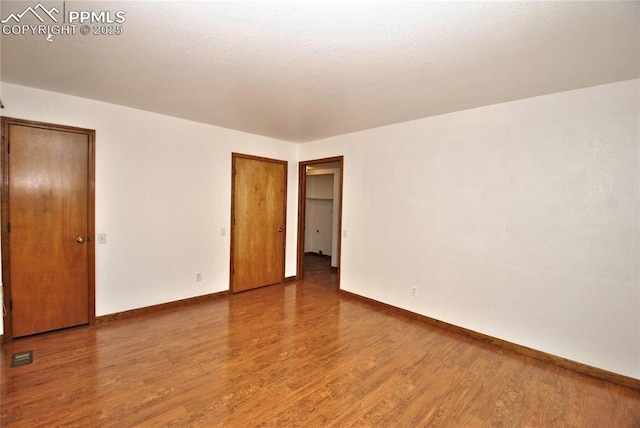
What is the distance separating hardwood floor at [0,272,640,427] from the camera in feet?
6.37

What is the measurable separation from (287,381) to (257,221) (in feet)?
9.35

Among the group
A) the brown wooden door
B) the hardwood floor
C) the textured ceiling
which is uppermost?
the textured ceiling

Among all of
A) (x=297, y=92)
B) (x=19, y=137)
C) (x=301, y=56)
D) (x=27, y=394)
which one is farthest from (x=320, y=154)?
(x=27, y=394)

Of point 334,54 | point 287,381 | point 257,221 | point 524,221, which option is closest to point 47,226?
point 257,221

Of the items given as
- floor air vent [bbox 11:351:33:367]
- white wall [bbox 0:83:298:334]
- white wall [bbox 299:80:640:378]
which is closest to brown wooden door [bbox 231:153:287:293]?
white wall [bbox 0:83:298:334]

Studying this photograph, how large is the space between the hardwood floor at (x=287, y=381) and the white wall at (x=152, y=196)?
0.57 metres

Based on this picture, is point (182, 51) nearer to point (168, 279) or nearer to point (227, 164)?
point (227, 164)

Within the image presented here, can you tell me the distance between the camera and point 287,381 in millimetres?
2305

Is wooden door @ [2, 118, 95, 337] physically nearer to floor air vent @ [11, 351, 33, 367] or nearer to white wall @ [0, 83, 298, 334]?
white wall @ [0, 83, 298, 334]

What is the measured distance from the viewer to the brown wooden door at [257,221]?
4508 millimetres

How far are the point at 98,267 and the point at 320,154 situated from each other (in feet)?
11.2

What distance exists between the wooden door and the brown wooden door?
179 cm

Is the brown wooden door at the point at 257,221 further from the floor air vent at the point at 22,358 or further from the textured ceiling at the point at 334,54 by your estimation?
the floor air vent at the point at 22,358

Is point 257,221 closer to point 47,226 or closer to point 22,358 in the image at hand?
point 47,226
